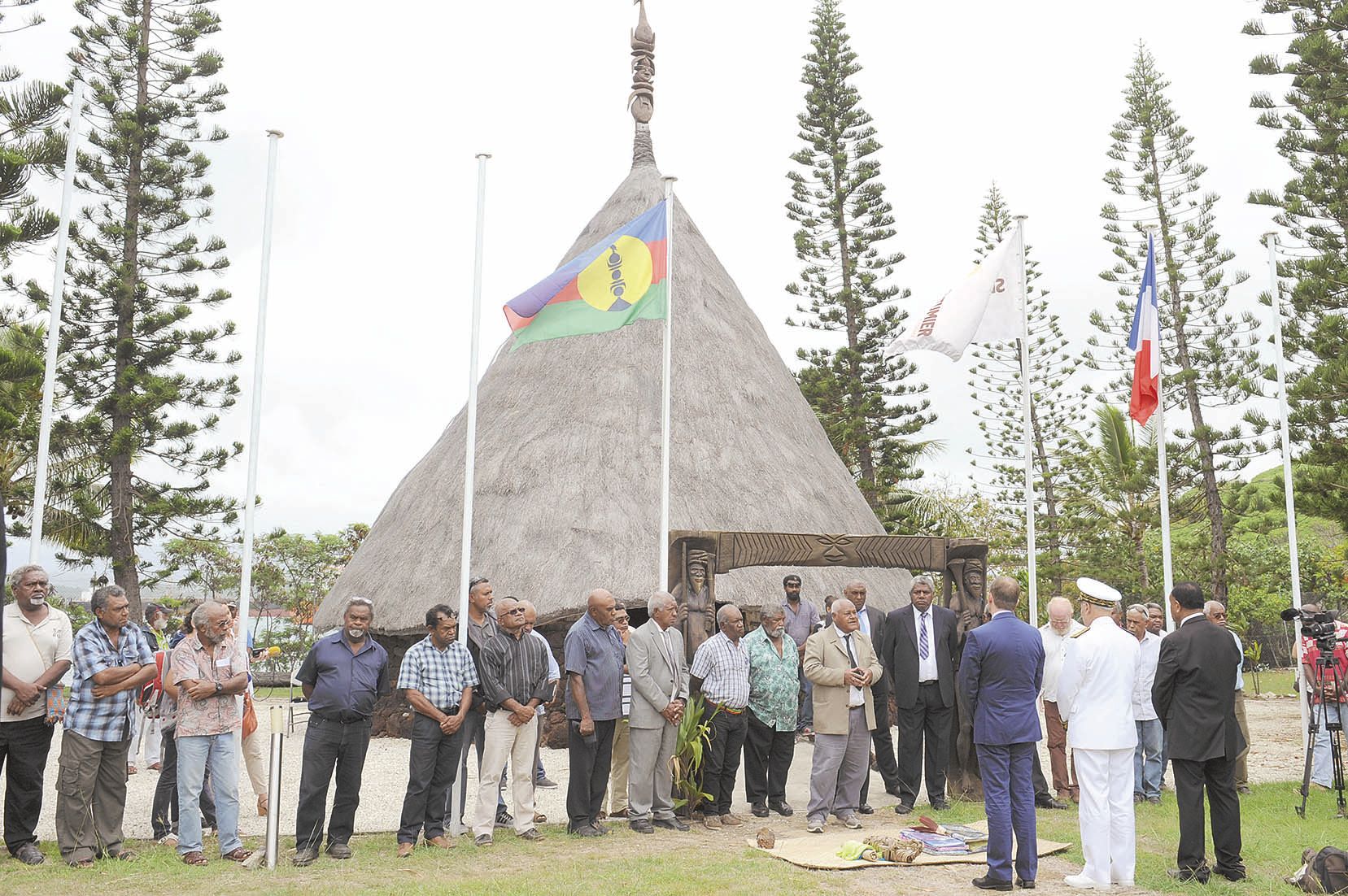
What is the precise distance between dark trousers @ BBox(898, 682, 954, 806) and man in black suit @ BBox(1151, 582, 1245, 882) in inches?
101

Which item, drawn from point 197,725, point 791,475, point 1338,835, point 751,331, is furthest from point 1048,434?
point 197,725

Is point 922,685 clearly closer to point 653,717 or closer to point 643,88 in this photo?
point 653,717

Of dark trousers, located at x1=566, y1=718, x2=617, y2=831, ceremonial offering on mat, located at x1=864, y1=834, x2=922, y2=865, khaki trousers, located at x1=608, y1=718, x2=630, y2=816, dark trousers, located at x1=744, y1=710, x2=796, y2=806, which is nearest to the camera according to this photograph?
ceremonial offering on mat, located at x1=864, y1=834, x2=922, y2=865

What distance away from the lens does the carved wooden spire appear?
1908 cm

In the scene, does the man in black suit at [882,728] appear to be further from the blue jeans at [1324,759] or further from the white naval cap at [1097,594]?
the blue jeans at [1324,759]

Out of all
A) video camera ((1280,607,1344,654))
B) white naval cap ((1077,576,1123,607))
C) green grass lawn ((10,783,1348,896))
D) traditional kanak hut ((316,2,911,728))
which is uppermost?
traditional kanak hut ((316,2,911,728))

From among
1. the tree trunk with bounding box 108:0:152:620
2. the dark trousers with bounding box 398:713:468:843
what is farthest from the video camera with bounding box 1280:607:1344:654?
the tree trunk with bounding box 108:0:152:620

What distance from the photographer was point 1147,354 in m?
11.1

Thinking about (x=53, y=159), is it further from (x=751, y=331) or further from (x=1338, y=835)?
(x=1338, y=835)

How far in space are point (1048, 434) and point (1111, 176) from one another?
7.26 metres

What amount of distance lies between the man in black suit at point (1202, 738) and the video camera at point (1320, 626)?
2230 mm

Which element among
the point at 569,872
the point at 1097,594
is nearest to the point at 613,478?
the point at 569,872

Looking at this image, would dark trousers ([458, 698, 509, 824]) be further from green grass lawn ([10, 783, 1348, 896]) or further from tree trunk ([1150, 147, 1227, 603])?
tree trunk ([1150, 147, 1227, 603])

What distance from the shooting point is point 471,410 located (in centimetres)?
842
